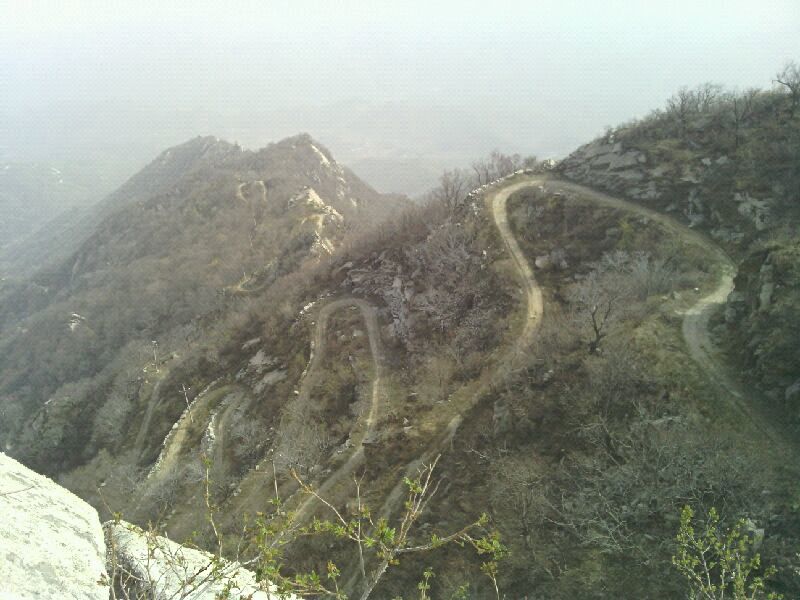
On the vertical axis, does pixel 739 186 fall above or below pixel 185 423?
above

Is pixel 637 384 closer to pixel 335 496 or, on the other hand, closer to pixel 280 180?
pixel 335 496

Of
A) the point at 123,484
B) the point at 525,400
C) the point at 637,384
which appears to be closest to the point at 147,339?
the point at 123,484

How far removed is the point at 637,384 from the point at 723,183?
90.1 feet

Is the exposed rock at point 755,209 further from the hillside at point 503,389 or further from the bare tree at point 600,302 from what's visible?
the bare tree at point 600,302

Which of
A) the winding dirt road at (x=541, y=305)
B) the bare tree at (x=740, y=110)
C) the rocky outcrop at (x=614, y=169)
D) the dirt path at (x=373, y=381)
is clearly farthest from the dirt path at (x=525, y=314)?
the bare tree at (x=740, y=110)

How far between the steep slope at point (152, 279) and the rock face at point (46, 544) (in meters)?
57.2

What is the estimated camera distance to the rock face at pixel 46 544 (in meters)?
6.12

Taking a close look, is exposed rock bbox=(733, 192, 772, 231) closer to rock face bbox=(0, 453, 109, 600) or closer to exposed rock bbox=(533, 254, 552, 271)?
exposed rock bbox=(533, 254, 552, 271)

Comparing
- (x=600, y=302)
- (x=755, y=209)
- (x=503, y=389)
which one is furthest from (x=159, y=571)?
(x=755, y=209)

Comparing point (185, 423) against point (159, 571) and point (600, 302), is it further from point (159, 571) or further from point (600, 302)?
point (159, 571)

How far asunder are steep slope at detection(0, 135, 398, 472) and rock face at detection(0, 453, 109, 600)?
57157mm

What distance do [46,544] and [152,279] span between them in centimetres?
10092

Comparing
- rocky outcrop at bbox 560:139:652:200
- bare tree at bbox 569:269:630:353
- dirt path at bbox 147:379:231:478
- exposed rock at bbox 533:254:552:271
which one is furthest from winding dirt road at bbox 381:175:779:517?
dirt path at bbox 147:379:231:478

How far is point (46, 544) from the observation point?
679 centimetres
